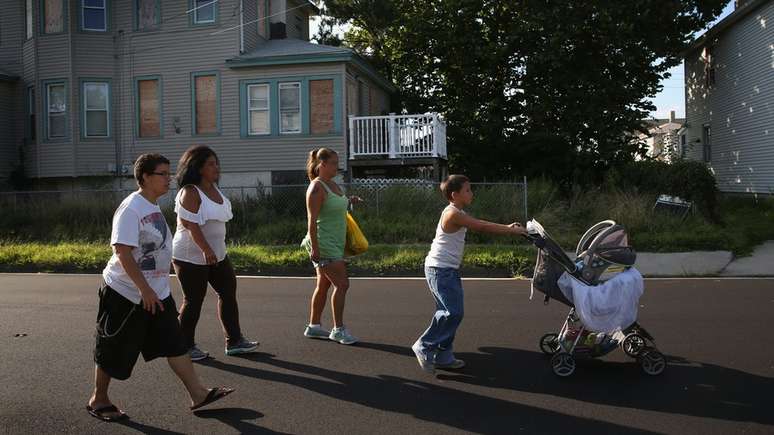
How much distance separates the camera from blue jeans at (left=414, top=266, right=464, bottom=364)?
217 inches

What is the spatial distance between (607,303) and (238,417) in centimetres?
293

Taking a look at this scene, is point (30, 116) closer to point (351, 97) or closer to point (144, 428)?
point (351, 97)

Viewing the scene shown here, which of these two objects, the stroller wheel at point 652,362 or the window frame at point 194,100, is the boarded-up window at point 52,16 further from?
the stroller wheel at point 652,362

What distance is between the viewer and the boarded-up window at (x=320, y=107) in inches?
787

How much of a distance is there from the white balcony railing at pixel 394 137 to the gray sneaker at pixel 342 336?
43.6ft

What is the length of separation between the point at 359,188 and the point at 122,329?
13.8 meters

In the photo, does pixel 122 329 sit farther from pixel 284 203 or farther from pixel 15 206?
pixel 15 206

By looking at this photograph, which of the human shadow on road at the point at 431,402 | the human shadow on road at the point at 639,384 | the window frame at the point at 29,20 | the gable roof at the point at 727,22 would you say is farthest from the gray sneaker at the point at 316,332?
the gable roof at the point at 727,22

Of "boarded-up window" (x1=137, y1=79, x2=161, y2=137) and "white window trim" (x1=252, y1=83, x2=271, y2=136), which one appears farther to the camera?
"boarded-up window" (x1=137, y1=79, x2=161, y2=137)

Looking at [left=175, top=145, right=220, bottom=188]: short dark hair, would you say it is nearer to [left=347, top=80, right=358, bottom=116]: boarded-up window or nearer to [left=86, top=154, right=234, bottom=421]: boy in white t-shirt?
[left=86, top=154, right=234, bottom=421]: boy in white t-shirt

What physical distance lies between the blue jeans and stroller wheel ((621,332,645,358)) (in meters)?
1.43

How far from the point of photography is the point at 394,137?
770 inches

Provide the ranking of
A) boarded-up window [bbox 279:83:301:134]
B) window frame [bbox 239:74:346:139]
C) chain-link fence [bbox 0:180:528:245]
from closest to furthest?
chain-link fence [bbox 0:180:528:245] → window frame [bbox 239:74:346:139] → boarded-up window [bbox 279:83:301:134]

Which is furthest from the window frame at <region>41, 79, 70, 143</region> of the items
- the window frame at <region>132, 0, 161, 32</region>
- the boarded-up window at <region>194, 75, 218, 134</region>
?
the boarded-up window at <region>194, 75, 218, 134</region>
